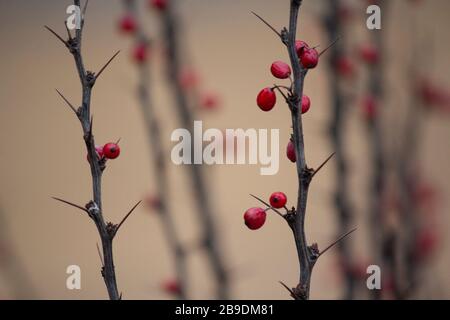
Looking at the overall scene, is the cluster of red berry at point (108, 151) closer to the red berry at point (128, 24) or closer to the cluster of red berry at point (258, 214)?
the cluster of red berry at point (258, 214)

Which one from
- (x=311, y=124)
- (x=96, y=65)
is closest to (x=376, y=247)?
(x=311, y=124)

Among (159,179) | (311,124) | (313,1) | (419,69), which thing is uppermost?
(313,1)

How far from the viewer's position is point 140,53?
1342 millimetres

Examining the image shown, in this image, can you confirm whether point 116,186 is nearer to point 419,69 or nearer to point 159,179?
point 159,179

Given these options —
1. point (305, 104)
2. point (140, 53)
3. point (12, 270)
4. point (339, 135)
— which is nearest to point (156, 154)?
point (140, 53)

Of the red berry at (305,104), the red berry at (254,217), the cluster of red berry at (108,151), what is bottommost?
the red berry at (254,217)

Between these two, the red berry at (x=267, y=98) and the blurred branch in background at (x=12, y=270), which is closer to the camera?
the red berry at (x=267, y=98)

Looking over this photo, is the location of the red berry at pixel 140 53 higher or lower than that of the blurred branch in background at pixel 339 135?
higher

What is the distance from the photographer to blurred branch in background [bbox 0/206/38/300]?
144 centimetres

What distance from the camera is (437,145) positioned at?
1.68 metres

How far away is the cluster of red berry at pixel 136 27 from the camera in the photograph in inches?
50.1

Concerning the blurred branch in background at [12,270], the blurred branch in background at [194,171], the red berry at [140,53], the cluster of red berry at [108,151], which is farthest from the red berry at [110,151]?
the blurred branch in background at [12,270]

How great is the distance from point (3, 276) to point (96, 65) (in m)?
0.59

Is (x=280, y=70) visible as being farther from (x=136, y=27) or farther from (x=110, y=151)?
(x=136, y=27)
